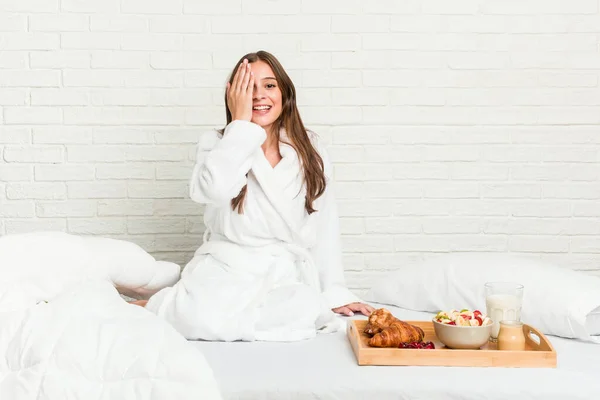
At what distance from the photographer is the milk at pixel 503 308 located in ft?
6.93

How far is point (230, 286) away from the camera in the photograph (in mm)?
2305

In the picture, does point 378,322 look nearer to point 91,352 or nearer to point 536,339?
point 536,339

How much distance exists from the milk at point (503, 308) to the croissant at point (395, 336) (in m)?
0.21

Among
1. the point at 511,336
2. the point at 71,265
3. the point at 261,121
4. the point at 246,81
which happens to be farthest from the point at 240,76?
the point at 511,336

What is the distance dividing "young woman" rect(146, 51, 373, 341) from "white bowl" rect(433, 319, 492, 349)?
0.41 m

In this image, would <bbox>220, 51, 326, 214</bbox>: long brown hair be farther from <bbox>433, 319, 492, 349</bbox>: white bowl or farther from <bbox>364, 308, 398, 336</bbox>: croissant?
<bbox>433, 319, 492, 349</bbox>: white bowl

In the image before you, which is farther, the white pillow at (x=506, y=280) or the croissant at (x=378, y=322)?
the white pillow at (x=506, y=280)

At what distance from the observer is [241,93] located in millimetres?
2604

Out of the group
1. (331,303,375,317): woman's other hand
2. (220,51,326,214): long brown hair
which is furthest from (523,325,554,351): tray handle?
(220,51,326,214): long brown hair

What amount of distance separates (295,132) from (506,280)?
90 cm

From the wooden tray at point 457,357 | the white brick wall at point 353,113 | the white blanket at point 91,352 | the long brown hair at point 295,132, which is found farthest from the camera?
the white brick wall at point 353,113

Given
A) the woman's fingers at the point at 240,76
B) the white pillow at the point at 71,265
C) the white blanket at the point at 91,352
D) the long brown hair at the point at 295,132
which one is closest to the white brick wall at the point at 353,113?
the long brown hair at the point at 295,132

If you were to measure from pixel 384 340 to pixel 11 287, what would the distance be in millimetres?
1024

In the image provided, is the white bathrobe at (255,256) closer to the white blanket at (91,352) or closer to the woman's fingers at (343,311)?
the woman's fingers at (343,311)
